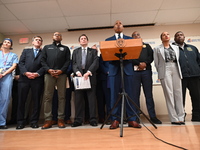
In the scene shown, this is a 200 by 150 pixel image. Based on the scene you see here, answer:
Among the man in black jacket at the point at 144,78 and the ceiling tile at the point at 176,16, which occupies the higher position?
the ceiling tile at the point at 176,16

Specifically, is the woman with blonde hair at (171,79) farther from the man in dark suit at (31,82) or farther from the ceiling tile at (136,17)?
the man in dark suit at (31,82)

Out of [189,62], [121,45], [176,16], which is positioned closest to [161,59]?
[189,62]

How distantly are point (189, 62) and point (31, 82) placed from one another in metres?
2.83

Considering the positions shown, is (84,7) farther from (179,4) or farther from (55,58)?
(179,4)

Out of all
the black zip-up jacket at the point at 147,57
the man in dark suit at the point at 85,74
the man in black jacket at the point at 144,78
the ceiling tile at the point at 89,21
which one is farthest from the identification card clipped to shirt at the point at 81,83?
the ceiling tile at the point at 89,21

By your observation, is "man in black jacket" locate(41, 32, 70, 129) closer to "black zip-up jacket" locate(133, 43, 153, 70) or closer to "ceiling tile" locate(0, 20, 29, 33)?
"black zip-up jacket" locate(133, 43, 153, 70)

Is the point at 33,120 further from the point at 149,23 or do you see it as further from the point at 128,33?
the point at 149,23

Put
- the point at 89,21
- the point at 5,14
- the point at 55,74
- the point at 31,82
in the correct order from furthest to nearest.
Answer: the point at 89,21 < the point at 5,14 < the point at 31,82 < the point at 55,74

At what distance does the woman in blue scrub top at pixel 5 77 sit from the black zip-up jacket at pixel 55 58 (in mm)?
668

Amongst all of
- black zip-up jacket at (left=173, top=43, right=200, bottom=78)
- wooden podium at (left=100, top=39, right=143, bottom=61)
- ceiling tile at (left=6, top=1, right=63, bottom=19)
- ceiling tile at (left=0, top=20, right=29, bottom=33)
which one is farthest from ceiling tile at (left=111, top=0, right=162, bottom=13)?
ceiling tile at (left=0, top=20, right=29, bottom=33)

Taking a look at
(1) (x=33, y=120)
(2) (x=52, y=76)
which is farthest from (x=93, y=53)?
(1) (x=33, y=120)

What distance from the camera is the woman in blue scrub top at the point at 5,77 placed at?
8.07 ft

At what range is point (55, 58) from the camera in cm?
250

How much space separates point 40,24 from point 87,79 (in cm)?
242
